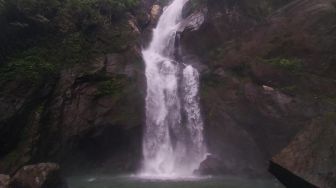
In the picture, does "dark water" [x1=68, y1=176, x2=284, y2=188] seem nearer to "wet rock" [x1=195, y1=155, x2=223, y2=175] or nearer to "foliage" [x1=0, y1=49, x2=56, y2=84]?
"wet rock" [x1=195, y1=155, x2=223, y2=175]

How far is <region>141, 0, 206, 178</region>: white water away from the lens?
18938 mm

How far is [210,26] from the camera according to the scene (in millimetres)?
23688

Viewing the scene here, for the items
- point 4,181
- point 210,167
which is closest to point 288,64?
point 210,167

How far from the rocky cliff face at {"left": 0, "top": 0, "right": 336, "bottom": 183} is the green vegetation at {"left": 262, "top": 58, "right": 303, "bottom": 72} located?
0.05 metres

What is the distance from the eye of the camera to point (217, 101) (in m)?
19.7

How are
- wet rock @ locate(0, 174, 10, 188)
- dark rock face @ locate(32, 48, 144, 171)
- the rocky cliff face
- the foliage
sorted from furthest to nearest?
dark rock face @ locate(32, 48, 144, 171)
the foliage
the rocky cliff face
wet rock @ locate(0, 174, 10, 188)

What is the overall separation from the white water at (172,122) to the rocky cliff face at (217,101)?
2.13 feet

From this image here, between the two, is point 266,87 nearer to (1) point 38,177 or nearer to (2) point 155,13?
(1) point 38,177

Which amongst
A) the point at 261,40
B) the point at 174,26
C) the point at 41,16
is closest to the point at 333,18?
the point at 261,40

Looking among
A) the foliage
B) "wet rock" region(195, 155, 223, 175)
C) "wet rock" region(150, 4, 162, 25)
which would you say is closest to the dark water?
"wet rock" region(195, 155, 223, 175)

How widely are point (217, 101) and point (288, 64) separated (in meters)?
4.22

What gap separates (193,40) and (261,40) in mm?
5228

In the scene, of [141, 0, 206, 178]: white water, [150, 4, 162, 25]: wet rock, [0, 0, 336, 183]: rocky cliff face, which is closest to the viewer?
[0, 0, 336, 183]: rocky cliff face

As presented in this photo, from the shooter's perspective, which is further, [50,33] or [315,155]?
[50,33]
